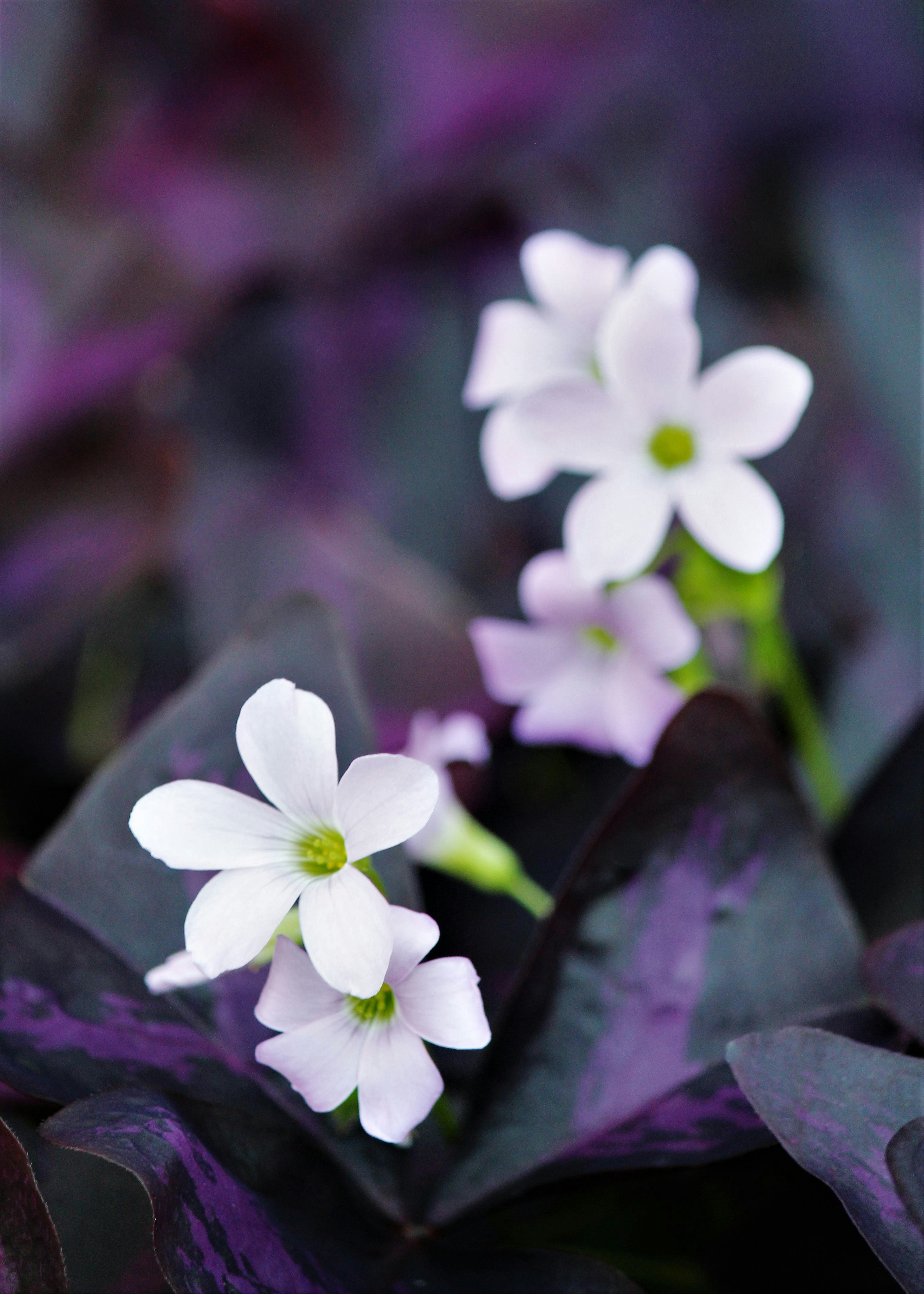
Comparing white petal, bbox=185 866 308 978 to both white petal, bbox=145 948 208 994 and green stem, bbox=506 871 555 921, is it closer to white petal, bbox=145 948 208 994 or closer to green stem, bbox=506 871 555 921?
white petal, bbox=145 948 208 994

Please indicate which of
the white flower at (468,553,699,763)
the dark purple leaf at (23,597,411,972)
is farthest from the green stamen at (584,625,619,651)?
the dark purple leaf at (23,597,411,972)

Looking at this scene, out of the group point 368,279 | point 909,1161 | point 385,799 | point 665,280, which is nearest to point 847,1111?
point 909,1161

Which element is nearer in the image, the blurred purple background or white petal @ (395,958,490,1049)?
white petal @ (395,958,490,1049)

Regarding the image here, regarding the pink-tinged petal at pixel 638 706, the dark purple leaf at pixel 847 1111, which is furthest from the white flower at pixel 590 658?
the dark purple leaf at pixel 847 1111

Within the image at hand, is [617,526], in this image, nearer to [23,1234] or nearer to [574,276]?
[574,276]

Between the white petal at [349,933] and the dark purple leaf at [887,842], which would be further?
the dark purple leaf at [887,842]

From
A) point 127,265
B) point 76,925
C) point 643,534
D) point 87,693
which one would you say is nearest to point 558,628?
point 643,534

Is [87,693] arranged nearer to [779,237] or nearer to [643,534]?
[643,534]

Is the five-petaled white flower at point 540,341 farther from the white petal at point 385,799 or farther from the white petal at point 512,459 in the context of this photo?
the white petal at point 385,799

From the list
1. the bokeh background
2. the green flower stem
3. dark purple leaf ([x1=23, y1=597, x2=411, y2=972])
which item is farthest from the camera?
the bokeh background
